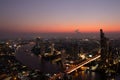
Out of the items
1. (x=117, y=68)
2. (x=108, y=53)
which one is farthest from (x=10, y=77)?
(x=108, y=53)

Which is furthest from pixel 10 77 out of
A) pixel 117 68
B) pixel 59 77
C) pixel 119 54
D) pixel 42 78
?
pixel 119 54

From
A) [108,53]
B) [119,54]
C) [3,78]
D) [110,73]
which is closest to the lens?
[3,78]

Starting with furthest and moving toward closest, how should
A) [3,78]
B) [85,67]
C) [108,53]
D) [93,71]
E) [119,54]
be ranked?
[119,54] < [108,53] < [85,67] < [93,71] < [3,78]

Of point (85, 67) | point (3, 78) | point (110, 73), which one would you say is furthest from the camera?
point (85, 67)

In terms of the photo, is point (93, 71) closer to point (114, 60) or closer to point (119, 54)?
point (114, 60)

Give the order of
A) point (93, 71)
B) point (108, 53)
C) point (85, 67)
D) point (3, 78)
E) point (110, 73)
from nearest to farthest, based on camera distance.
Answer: point (3, 78) → point (110, 73) → point (93, 71) → point (85, 67) → point (108, 53)

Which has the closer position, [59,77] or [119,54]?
[59,77]

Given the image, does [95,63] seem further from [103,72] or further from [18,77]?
[18,77]

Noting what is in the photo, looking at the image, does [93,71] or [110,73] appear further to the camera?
[93,71]

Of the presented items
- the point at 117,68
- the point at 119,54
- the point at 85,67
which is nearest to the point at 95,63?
the point at 85,67
